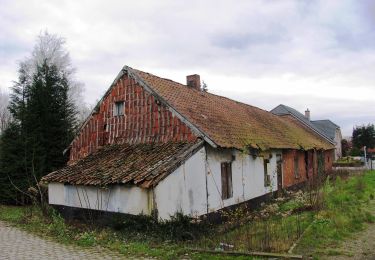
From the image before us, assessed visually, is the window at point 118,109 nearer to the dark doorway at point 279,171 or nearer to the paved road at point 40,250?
the paved road at point 40,250

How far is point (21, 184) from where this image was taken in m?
20.5

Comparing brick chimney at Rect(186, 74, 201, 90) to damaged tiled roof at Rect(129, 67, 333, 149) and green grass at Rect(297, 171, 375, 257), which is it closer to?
damaged tiled roof at Rect(129, 67, 333, 149)

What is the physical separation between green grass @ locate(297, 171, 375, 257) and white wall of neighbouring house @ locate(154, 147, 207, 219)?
3.64 metres

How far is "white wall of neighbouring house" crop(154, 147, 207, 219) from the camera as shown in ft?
38.0

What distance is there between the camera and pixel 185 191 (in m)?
12.4

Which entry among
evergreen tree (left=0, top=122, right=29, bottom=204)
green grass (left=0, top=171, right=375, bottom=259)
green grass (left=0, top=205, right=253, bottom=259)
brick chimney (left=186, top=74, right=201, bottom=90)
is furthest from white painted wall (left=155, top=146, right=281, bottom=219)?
evergreen tree (left=0, top=122, right=29, bottom=204)

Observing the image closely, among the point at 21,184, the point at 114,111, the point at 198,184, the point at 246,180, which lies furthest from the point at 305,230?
the point at 21,184

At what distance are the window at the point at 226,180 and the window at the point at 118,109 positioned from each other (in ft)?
16.2

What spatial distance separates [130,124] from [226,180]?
4495 millimetres

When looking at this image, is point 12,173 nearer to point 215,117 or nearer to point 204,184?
point 215,117

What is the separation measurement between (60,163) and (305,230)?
15.6 m

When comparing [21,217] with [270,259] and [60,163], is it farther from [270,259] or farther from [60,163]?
[270,259]

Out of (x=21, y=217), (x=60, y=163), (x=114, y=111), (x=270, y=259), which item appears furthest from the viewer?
(x=60, y=163)

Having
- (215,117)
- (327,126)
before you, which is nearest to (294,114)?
(327,126)
